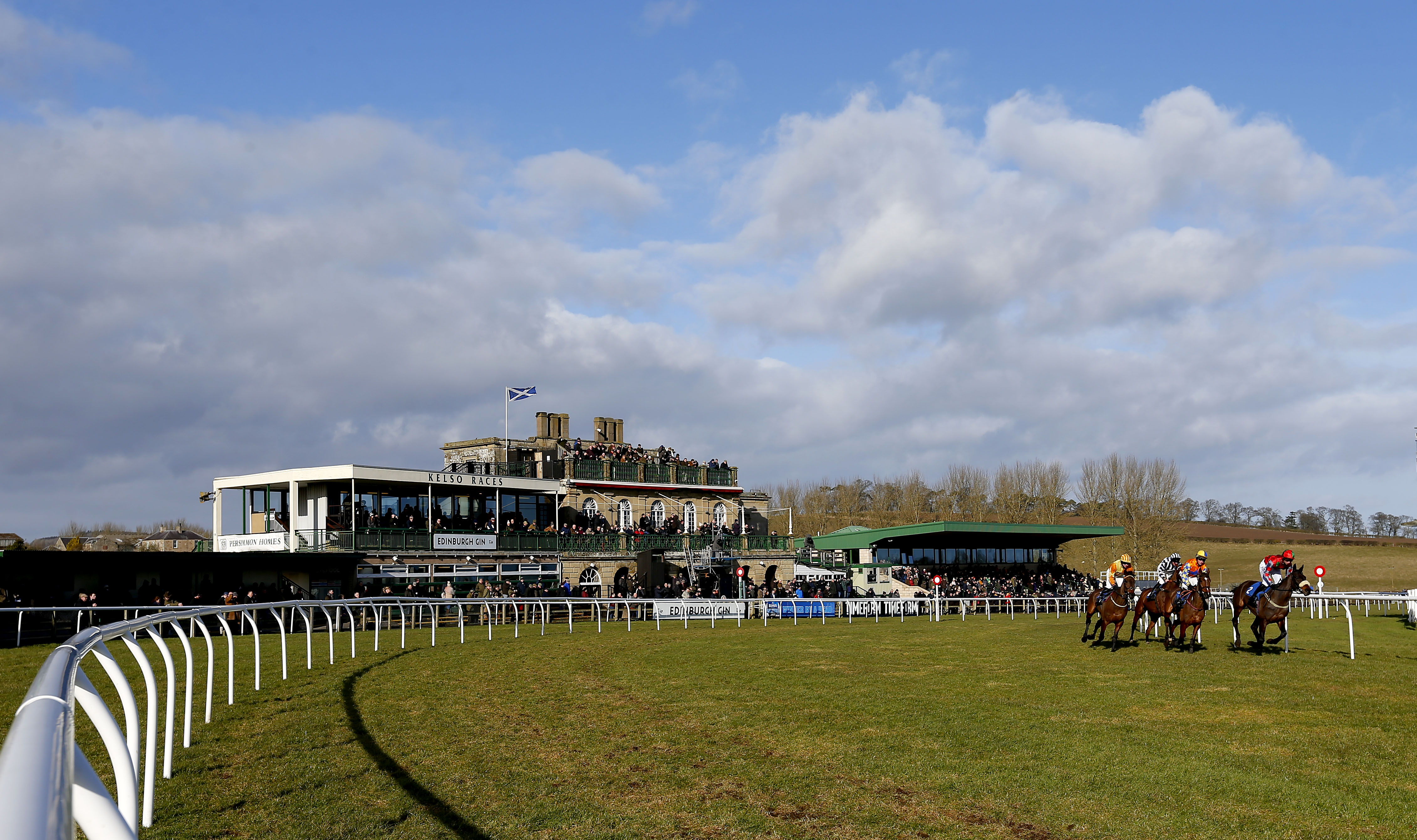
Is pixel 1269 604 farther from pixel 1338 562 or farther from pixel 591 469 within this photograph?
pixel 1338 562

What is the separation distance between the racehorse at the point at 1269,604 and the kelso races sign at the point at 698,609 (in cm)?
1304

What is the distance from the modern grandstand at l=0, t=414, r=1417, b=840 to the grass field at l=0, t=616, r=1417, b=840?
0.13 feet

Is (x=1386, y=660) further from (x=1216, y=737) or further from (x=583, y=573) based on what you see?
(x=583, y=573)

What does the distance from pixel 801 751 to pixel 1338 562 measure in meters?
82.8

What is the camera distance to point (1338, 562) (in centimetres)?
7762

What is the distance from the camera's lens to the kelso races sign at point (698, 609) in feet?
94.5

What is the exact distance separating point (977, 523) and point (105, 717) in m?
47.2

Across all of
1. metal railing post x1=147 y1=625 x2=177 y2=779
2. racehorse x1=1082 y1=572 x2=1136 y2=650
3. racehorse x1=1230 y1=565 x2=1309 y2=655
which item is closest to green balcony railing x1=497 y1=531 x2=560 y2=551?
racehorse x1=1082 y1=572 x2=1136 y2=650

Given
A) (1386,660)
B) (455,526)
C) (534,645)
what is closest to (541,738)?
(534,645)

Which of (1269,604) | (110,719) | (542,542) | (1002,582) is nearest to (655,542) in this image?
(542,542)

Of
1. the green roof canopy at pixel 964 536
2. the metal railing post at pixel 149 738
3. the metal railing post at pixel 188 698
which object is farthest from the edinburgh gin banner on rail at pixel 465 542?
the metal railing post at pixel 149 738

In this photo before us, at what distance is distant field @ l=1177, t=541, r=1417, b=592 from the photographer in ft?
214

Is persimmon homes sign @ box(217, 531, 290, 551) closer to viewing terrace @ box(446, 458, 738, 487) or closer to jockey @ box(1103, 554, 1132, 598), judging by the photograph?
viewing terrace @ box(446, 458, 738, 487)

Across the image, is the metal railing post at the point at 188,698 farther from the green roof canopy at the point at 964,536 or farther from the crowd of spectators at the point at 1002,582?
the green roof canopy at the point at 964,536
